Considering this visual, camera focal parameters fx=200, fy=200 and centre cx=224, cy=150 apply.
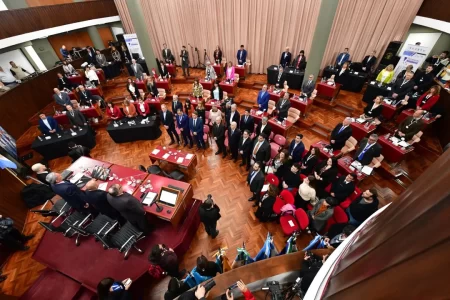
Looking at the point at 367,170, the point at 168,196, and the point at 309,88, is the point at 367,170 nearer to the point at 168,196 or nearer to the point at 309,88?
the point at 309,88

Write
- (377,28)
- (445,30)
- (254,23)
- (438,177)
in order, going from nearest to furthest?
(438,177) < (445,30) < (377,28) < (254,23)

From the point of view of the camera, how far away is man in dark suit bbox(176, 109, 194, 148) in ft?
20.8

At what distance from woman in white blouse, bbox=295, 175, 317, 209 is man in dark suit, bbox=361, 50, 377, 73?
7.10m

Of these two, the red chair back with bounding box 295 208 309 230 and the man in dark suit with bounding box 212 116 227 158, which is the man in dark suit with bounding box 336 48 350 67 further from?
the red chair back with bounding box 295 208 309 230

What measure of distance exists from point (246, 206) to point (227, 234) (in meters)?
0.88

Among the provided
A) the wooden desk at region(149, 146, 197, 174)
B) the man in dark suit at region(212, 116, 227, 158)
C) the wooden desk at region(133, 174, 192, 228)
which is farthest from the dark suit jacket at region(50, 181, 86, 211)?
the man in dark suit at region(212, 116, 227, 158)

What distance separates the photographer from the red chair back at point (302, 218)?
4129 mm

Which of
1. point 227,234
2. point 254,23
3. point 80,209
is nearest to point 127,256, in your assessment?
point 80,209

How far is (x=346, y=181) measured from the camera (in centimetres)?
414

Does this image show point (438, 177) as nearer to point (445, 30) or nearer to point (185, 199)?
point (185, 199)

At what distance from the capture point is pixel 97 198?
3.88 metres

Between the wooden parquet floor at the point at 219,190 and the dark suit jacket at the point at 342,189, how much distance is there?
1.15m

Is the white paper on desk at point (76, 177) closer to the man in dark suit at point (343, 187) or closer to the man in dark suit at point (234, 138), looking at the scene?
the man in dark suit at point (234, 138)

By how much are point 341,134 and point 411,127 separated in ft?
5.45
